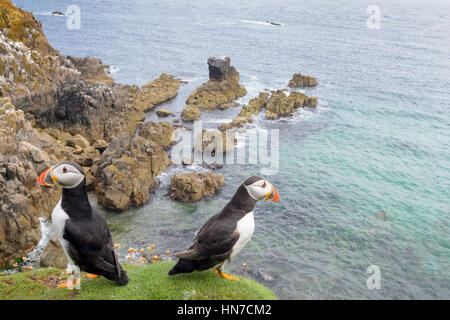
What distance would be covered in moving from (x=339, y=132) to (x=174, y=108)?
2257cm

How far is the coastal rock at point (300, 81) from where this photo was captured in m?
60.5

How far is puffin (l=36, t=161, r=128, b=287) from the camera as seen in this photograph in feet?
28.5

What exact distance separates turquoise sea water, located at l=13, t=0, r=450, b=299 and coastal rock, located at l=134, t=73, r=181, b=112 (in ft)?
5.87

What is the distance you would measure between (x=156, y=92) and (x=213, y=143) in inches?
780

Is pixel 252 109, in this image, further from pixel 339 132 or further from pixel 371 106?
pixel 371 106

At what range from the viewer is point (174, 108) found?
49.2m

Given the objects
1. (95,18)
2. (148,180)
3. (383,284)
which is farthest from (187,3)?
(383,284)

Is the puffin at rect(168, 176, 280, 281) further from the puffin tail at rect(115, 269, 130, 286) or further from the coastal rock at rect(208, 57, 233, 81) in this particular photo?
the coastal rock at rect(208, 57, 233, 81)

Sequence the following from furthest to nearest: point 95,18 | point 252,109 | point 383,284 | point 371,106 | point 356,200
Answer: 1. point 95,18
2. point 371,106
3. point 252,109
4. point 356,200
5. point 383,284

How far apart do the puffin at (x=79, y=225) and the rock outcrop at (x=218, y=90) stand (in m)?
41.1

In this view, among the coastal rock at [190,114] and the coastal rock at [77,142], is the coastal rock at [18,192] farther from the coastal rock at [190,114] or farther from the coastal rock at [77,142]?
the coastal rock at [190,114]

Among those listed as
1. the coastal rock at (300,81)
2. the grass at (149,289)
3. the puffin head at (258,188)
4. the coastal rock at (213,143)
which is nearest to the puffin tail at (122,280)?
the grass at (149,289)

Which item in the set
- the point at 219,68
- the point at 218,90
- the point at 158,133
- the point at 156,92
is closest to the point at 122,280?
the point at 158,133

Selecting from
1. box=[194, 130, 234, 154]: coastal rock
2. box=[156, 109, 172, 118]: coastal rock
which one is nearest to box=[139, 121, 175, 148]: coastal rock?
box=[194, 130, 234, 154]: coastal rock
